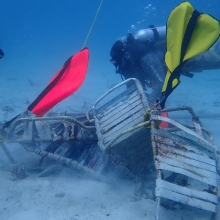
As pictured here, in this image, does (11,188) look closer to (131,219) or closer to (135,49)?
(131,219)

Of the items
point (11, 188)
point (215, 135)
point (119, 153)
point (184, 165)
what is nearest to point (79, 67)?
point (119, 153)

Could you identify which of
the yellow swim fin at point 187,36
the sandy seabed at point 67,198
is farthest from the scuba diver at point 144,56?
the sandy seabed at point 67,198

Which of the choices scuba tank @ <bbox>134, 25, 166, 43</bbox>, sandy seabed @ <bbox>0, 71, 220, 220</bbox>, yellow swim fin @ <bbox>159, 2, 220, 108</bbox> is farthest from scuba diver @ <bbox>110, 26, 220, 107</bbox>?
sandy seabed @ <bbox>0, 71, 220, 220</bbox>

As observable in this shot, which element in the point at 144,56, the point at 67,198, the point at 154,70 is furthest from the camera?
the point at 144,56

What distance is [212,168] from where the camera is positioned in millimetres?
3012

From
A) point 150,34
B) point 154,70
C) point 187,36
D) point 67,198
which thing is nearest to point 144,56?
point 154,70

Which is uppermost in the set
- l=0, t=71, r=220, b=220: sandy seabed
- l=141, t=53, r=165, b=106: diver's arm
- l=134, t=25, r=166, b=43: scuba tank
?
l=134, t=25, r=166, b=43: scuba tank

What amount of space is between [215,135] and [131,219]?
461 centimetres

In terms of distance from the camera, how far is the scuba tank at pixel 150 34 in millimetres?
5941

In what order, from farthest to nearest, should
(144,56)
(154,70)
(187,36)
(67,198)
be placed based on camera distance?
(144,56) < (154,70) < (67,198) < (187,36)

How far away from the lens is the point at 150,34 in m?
6.03

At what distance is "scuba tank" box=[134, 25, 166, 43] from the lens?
5.94 m

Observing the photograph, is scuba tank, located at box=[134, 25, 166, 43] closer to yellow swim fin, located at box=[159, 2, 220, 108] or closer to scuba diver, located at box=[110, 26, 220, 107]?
scuba diver, located at box=[110, 26, 220, 107]

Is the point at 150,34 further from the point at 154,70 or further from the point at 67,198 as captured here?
the point at 67,198
